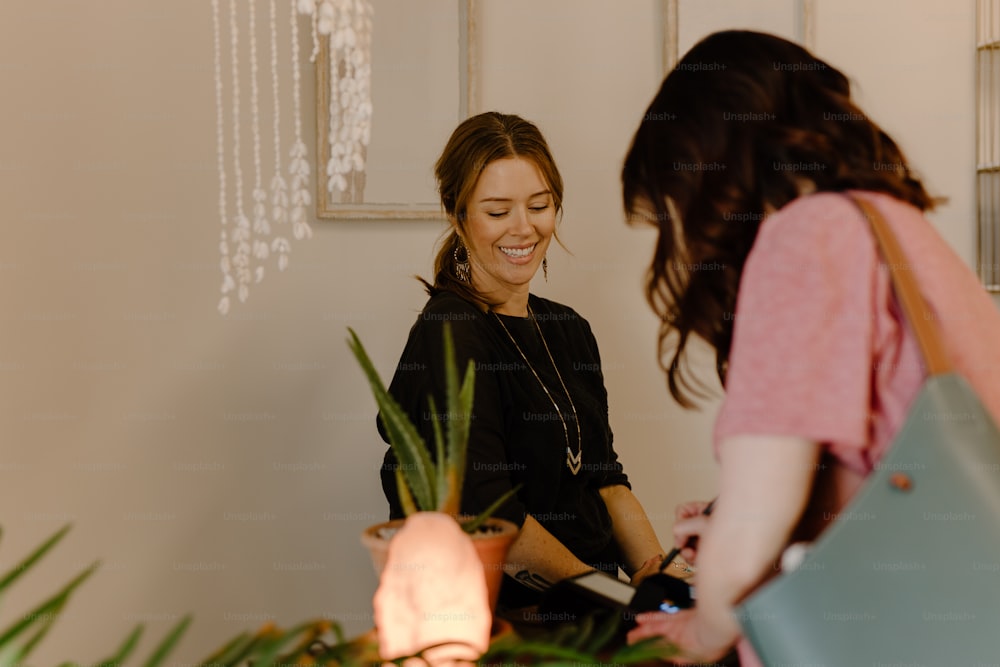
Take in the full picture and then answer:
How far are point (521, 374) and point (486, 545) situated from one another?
721mm

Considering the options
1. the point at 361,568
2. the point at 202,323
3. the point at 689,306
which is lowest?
the point at 361,568

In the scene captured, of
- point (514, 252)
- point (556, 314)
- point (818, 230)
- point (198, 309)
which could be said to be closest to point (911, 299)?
point (818, 230)

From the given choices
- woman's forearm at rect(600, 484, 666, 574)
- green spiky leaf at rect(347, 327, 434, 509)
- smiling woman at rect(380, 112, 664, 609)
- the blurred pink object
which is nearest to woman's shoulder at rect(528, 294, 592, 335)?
smiling woman at rect(380, 112, 664, 609)

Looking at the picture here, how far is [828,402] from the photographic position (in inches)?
27.9

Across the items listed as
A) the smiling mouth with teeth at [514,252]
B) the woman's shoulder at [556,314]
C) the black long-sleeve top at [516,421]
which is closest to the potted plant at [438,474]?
the black long-sleeve top at [516,421]

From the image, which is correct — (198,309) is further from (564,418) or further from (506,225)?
(564,418)

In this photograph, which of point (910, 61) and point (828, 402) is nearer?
point (828, 402)

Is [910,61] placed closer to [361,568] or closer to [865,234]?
[865,234]

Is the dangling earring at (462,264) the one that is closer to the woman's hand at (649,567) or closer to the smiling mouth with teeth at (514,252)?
the smiling mouth with teeth at (514,252)

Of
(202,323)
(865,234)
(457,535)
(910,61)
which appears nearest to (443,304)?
(202,323)

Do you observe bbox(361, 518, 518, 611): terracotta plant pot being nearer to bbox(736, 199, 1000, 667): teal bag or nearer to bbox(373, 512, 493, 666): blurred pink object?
bbox(373, 512, 493, 666): blurred pink object

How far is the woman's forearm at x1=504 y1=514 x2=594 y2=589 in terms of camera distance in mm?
1407

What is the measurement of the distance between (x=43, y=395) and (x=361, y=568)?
0.82 m

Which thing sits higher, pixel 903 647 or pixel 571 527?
pixel 903 647
